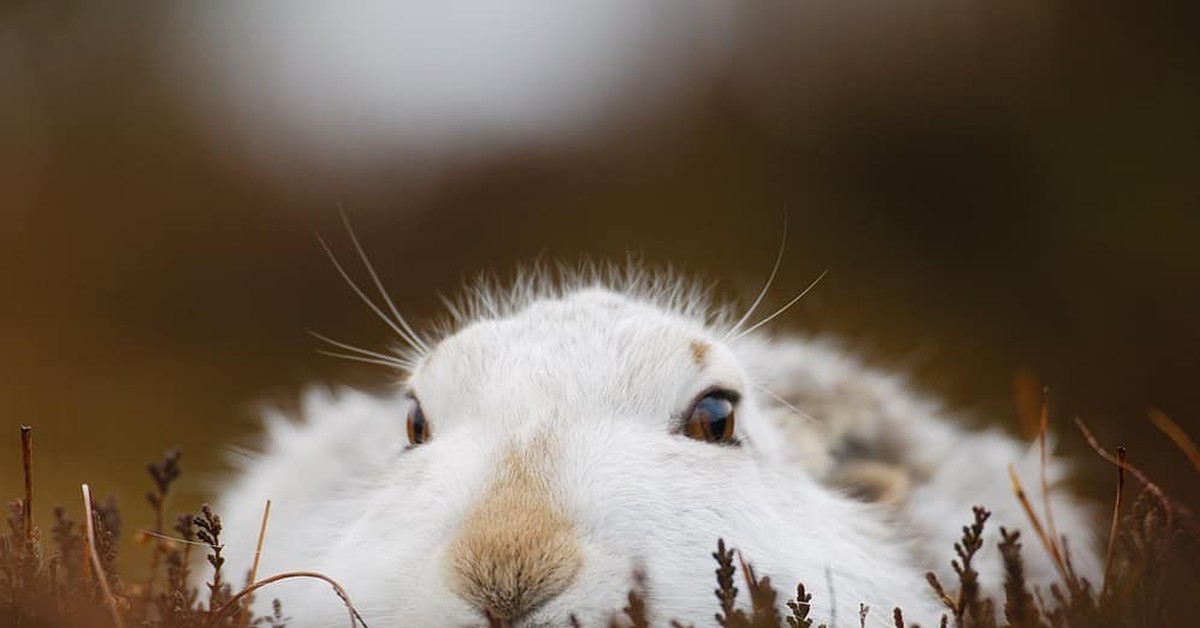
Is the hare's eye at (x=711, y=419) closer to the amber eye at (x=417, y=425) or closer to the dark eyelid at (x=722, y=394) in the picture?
the dark eyelid at (x=722, y=394)

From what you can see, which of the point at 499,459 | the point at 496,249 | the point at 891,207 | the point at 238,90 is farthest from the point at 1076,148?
the point at 238,90

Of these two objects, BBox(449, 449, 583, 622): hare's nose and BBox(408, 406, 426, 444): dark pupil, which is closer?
BBox(449, 449, 583, 622): hare's nose

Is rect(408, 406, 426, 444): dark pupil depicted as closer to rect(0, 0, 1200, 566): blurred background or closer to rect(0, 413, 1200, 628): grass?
rect(0, 413, 1200, 628): grass

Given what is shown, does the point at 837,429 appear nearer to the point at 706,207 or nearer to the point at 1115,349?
the point at 1115,349

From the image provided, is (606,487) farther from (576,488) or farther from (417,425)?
(417,425)

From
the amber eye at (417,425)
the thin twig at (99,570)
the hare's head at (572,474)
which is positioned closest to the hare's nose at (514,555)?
the hare's head at (572,474)

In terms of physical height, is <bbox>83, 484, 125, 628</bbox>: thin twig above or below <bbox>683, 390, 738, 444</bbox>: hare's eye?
below

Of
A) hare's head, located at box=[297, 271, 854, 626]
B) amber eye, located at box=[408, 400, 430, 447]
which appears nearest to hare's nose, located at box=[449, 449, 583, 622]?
hare's head, located at box=[297, 271, 854, 626]
